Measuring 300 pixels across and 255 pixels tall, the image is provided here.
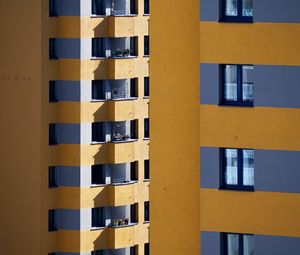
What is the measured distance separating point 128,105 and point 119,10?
11.5ft

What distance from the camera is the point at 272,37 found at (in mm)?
25562

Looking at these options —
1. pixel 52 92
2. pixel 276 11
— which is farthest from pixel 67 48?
pixel 276 11

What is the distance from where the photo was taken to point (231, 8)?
26.0 m

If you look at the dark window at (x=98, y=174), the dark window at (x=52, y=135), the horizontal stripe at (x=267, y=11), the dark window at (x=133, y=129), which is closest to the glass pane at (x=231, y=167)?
the horizontal stripe at (x=267, y=11)

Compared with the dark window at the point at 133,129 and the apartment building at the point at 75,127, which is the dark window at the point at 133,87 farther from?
the dark window at the point at 133,129

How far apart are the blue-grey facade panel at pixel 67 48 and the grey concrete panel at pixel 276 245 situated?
21.1 meters

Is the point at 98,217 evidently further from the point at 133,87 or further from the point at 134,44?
the point at 134,44

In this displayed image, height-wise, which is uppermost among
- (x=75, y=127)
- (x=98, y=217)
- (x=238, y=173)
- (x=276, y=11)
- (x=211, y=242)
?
(x=276, y=11)

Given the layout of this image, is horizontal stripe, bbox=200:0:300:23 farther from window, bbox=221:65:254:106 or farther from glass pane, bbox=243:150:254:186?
glass pane, bbox=243:150:254:186

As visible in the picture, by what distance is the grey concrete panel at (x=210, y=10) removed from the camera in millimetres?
25797

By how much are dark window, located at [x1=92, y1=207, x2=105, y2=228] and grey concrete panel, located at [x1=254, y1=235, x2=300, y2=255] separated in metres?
21.6

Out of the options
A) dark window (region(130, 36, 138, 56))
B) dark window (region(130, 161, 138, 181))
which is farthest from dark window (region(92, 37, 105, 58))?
dark window (region(130, 161, 138, 181))

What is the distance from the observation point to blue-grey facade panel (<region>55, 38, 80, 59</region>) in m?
45.3

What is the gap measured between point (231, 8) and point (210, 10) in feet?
1.50
